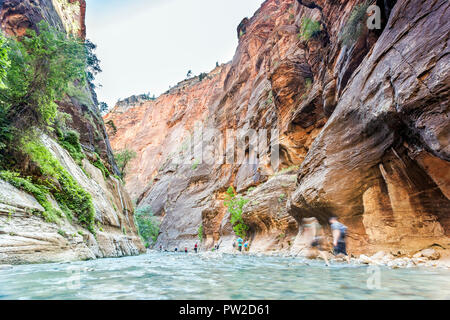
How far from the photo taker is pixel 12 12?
1869 centimetres

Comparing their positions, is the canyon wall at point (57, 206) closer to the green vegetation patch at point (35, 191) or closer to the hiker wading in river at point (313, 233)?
the green vegetation patch at point (35, 191)

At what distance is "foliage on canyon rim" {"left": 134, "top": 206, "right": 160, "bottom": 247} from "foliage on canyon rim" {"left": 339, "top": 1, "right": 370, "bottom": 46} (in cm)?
4208

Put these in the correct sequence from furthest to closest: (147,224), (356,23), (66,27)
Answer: (147,224), (66,27), (356,23)

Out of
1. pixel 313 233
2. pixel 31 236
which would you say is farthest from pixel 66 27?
pixel 313 233

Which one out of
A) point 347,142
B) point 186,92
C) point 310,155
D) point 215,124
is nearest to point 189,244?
point 215,124

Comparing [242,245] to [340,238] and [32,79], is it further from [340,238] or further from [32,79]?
[32,79]

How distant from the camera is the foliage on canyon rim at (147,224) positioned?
1770 inches

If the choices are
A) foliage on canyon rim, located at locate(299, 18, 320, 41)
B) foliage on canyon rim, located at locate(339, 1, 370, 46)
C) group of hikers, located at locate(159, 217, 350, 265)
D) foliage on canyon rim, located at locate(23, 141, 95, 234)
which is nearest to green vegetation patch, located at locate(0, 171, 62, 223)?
foliage on canyon rim, located at locate(23, 141, 95, 234)

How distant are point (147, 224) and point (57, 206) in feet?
122

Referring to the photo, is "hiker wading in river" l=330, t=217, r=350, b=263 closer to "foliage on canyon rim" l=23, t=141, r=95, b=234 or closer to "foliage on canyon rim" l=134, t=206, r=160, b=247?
"foliage on canyon rim" l=23, t=141, r=95, b=234

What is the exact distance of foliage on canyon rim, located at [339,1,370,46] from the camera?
440 inches

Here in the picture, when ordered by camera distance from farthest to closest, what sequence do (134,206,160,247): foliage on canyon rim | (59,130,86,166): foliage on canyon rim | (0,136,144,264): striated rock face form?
(134,206,160,247): foliage on canyon rim
(59,130,86,166): foliage on canyon rim
(0,136,144,264): striated rock face

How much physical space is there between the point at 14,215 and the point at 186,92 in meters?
76.5

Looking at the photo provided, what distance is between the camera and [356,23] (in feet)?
38.1
